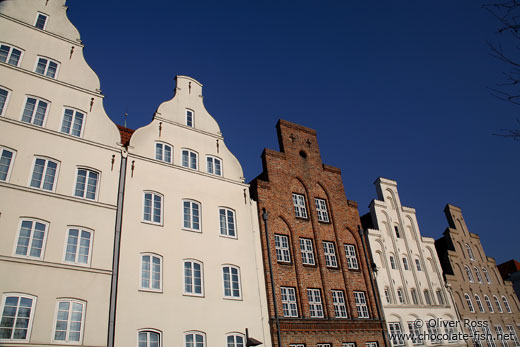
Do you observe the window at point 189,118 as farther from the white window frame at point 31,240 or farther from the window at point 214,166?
the white window frame at point 31,240

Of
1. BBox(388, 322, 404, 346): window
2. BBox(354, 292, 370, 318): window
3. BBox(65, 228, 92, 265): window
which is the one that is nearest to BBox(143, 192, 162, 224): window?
BBox(65, 228, 92, 265): window

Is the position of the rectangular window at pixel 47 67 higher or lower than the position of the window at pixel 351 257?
higher

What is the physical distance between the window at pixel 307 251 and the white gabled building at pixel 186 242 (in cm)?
376

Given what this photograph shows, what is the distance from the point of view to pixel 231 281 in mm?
21062

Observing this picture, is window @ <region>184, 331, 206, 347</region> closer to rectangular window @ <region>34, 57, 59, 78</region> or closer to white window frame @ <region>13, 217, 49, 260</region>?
white window frame @ <region>13, 217, 49, 260</region>

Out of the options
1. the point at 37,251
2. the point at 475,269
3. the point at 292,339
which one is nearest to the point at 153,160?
the point at 37,251

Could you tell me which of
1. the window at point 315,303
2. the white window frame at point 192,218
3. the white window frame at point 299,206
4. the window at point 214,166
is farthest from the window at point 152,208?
the window at point 315,303

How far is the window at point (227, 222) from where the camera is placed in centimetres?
2247

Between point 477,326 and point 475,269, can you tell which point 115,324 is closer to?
point 477,326

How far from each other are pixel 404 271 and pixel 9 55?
1178 inches

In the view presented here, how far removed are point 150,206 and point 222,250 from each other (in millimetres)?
4555

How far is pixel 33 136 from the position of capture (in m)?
17.9

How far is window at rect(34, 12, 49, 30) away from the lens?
21.3 m

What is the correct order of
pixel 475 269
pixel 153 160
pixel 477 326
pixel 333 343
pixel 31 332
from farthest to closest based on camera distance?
pixel 475 269, pixel 477 326, pixel 333 343, pixel 153 160, pixel 31 332
